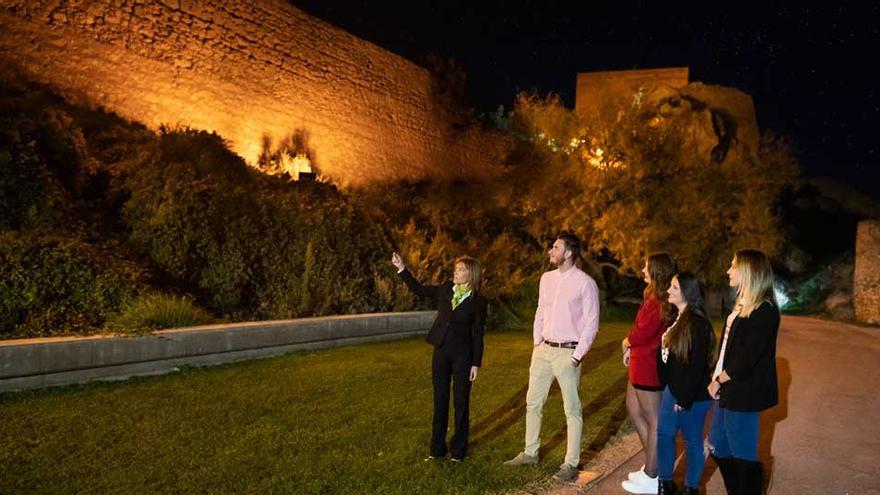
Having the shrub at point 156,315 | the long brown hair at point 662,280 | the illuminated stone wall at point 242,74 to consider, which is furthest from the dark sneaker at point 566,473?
the illuminated stone wall at point 242,74

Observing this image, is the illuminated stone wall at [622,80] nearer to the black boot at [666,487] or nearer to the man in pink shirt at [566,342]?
the man in pink shirt at [566,342]

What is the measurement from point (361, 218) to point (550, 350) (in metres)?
10.1

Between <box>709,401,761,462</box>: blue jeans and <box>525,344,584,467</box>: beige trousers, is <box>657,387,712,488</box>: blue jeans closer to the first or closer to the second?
<box>709,401,761,462</box>: blue jeans

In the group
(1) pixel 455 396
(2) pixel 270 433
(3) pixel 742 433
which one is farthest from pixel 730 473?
(2) pixel 270 433

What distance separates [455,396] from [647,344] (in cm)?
153

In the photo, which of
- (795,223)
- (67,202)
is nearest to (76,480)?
(67,202)

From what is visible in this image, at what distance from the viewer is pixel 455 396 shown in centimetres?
531

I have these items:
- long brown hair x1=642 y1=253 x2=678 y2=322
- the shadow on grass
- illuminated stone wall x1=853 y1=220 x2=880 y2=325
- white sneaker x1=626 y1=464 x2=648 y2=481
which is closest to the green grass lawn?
the shadow on grass

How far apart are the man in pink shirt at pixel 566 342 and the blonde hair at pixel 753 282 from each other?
3.61 ft

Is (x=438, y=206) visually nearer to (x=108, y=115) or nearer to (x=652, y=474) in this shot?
(x=108, y=115)

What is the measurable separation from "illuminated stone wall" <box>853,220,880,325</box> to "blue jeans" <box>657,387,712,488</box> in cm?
2569

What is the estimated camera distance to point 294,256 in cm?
1196

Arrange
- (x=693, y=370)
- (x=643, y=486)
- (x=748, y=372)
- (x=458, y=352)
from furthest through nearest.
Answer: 1. (x=458, y=352)
2. (x=643, y=486)
3. (x=693, y=370)
4. (x=748, y=372)

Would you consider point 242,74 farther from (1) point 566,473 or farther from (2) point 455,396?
(1) point 566,473
